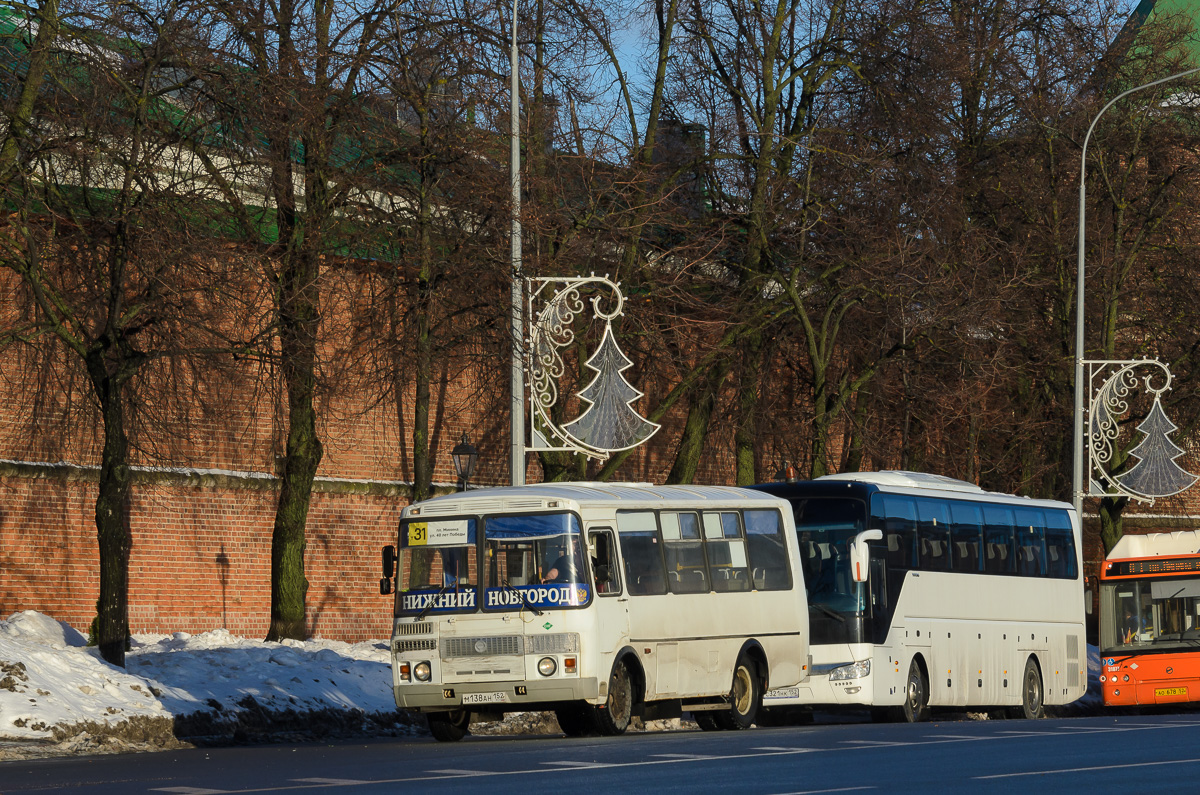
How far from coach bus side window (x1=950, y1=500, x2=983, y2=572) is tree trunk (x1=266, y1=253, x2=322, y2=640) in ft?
31.2

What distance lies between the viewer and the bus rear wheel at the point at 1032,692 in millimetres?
29453

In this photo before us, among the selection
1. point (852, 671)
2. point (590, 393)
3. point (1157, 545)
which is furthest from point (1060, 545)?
point (590, 393)

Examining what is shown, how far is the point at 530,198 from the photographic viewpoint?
1062 inches

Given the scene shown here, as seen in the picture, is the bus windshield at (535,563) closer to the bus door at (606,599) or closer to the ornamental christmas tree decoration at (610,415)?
the bus door at (606,599)

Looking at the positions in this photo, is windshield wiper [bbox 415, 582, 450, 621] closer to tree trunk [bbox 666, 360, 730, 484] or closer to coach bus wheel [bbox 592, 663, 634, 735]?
coach bus wheel [bbox 592, 663, 634, 735]

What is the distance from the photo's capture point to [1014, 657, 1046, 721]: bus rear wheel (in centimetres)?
2945

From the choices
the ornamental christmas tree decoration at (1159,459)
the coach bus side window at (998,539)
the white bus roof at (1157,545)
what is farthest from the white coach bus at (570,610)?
the ornamental christmas tree decoration at (1159,459)

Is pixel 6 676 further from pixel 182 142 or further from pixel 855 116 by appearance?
pixel 855 116

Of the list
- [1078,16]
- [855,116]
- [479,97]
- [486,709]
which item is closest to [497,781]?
[486,709]

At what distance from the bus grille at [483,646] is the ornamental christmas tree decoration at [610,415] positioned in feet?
18.2

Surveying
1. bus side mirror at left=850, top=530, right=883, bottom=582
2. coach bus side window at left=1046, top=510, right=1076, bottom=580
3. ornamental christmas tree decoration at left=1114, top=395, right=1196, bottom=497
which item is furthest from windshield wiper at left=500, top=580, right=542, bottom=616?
ornamental christmas tree decoration at left=1114, top=395, right=1196, bottom=497

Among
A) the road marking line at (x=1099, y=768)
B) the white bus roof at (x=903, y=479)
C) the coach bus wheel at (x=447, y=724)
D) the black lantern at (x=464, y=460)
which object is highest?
the black lantern at (x=464, y=460)

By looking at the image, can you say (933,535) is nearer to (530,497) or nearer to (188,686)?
(530,497)

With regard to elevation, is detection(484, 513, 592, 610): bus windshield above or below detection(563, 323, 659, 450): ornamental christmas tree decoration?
below
